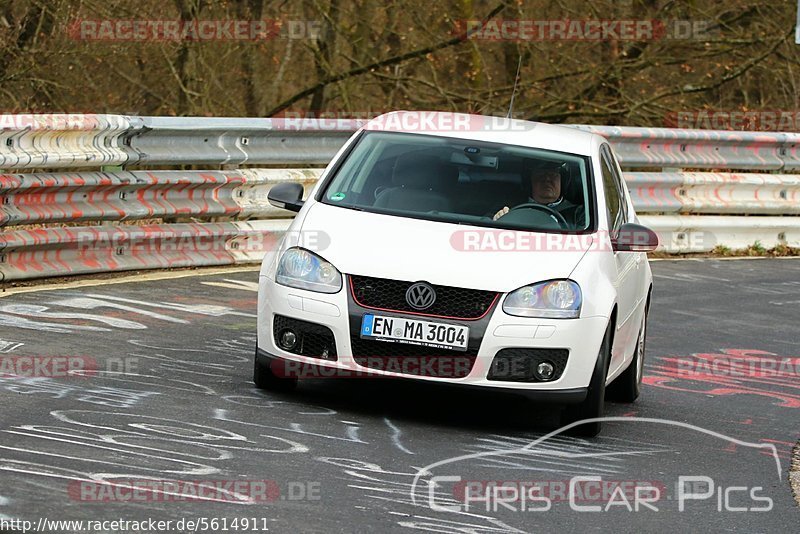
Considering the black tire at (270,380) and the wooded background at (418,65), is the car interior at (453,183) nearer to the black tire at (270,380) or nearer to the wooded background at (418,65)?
the black tire at (270,380)

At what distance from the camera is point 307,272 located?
7547 mm

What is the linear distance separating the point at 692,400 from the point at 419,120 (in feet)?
7.61

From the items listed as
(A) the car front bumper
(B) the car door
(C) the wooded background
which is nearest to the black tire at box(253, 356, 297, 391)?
(A) the car front bumper

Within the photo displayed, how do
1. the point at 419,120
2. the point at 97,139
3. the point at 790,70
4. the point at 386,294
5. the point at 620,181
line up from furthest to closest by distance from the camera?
the point at 790,70 < the point at 97,139 < the point at 620,181 < the point at 419,120 < the point at 386,294

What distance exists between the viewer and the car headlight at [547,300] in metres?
7.33

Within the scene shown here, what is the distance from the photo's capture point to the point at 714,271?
15.8 meters

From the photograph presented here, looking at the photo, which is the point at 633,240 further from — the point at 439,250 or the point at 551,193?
the point at 439,250

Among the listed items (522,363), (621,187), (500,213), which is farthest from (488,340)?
(621,187)

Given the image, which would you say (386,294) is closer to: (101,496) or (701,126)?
(101,496)

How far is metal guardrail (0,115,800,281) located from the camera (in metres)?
11.2

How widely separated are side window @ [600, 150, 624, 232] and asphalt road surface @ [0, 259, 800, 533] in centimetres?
107

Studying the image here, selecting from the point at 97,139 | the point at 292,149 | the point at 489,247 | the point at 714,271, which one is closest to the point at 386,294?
the point at 489,247

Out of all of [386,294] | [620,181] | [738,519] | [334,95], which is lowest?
[738,519]

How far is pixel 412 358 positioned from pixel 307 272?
0.70 m
